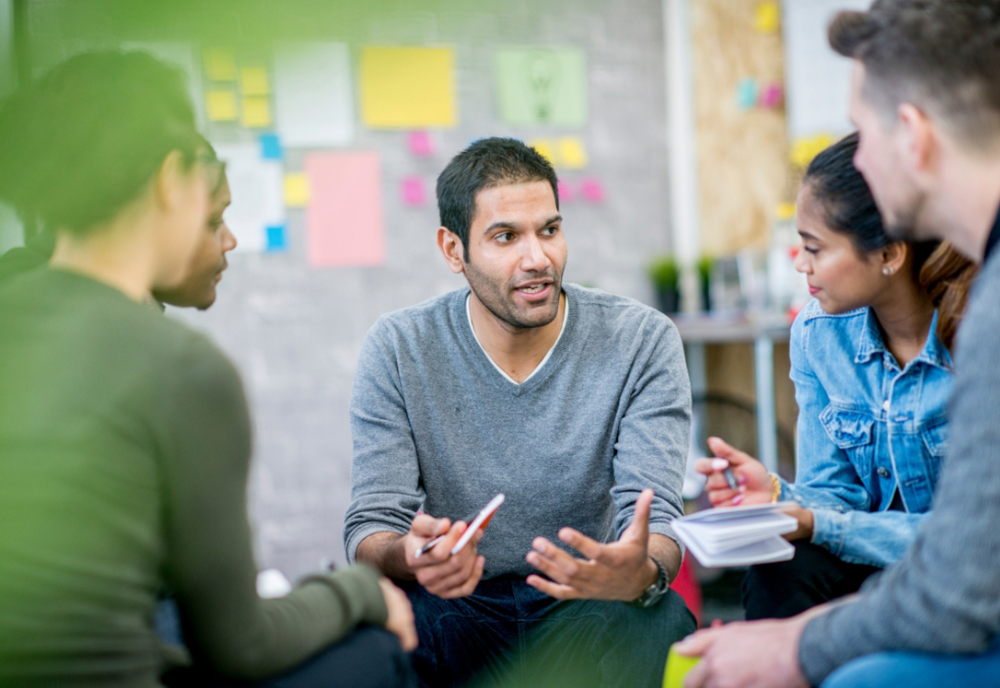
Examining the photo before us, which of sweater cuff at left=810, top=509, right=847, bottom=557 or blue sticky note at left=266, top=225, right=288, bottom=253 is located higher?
blue sticky note at left=266, top=225, right=288, bottom=253

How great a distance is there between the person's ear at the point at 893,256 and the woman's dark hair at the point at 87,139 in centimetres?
100

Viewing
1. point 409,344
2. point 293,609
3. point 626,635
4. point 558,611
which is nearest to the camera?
point 293,609

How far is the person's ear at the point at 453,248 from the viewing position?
5.38 ft

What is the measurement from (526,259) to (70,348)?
37.6 inches

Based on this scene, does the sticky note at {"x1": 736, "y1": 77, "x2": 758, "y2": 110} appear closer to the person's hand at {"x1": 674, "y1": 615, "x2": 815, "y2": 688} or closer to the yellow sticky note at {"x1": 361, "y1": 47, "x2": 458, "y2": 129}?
the yellow sticky note at {"x1": 361, "y1": 47, "x2": 458, "y2": 129}

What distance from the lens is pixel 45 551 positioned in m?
0.63

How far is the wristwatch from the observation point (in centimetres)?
121

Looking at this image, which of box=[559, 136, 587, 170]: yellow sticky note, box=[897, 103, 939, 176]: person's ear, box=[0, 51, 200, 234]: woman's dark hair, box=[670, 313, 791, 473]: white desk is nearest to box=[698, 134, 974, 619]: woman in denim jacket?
box=[897, 103, 939, 176]: person's ear

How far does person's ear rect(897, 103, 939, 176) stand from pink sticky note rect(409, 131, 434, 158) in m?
1.99

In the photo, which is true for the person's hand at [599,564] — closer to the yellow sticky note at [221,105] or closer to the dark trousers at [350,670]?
the dark trousers at [350,670]

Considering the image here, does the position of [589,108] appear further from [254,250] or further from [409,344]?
[409,344]

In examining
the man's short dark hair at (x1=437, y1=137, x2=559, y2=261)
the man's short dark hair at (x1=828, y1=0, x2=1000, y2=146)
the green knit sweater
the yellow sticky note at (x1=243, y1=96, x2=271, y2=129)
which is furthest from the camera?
the yellow sticky note at (x1=243, y1=96, x2=271, y2=129)

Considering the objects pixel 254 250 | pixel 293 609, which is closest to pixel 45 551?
pixel 293 609

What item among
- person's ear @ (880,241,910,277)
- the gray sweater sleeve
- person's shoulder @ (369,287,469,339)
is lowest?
the gray sweater sleeve
